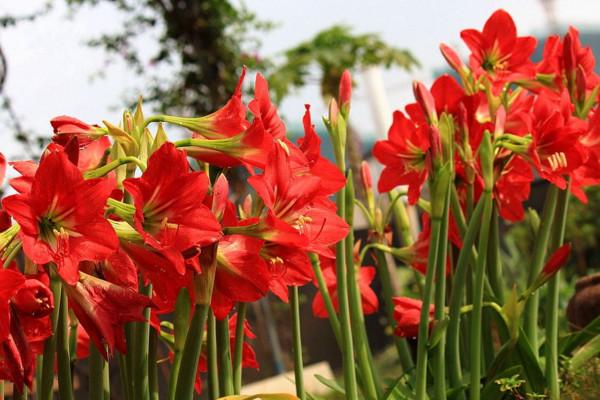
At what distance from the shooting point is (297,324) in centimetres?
68

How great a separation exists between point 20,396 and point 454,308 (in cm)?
41

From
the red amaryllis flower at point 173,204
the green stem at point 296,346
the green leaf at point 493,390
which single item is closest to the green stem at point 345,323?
the green stem at point 296,346

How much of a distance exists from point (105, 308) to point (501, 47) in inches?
25.9

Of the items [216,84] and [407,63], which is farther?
[407,63]

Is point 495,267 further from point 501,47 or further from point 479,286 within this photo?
point 501,47

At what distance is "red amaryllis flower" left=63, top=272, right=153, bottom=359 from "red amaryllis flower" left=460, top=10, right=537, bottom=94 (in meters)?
0.61

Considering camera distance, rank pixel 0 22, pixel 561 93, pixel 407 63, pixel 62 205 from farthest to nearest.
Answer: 1. pixel 407 63
2. pixel 0 22
3. pixel 561 93
4. pixel 62 205

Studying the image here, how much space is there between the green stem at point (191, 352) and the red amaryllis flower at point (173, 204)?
4 cm

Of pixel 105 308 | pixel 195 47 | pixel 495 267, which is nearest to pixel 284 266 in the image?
pixel 105 308

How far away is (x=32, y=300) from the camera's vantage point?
480 mm

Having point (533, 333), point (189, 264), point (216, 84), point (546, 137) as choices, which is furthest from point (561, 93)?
point (216, 84)

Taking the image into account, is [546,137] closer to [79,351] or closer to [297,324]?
[297,324]

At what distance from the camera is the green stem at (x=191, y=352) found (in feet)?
1.62

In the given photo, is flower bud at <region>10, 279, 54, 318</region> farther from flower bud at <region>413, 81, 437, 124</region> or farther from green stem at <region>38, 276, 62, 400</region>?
flower bud at <region>413, 81, 437, 124</region>
